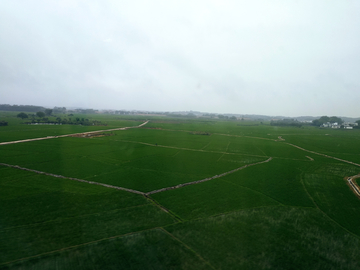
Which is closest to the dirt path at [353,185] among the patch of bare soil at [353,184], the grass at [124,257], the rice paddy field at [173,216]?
the patch of bare soil at [353,184]

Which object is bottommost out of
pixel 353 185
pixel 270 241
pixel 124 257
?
pixel 124 257

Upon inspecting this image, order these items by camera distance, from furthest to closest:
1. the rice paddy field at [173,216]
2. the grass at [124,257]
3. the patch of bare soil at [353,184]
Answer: the patch of bare soil at [353,184] < the rice paddy field at [173,216] < the grass at [124,257]

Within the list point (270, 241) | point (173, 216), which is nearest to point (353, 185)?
point (270, 241)

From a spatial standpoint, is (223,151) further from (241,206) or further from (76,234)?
(76,234)

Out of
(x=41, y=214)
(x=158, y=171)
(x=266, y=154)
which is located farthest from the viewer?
(x=266, y=154)

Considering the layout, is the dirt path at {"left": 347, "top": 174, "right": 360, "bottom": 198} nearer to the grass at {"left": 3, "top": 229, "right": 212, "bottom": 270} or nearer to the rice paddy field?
the rice paddy field

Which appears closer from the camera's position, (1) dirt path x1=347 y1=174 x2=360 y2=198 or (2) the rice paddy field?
(2) the rice paddy field

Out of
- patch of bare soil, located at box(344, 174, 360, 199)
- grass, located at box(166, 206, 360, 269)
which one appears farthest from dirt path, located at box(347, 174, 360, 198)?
grass, located at box(166, 206, 360, 269)

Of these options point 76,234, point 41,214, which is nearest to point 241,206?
point 76,234

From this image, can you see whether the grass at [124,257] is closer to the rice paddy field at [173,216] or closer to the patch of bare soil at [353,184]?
the rice paddy field at [173,216]

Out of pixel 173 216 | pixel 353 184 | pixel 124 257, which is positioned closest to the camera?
pixel 124 257

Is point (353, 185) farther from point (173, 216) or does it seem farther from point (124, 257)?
point (124, 257)
